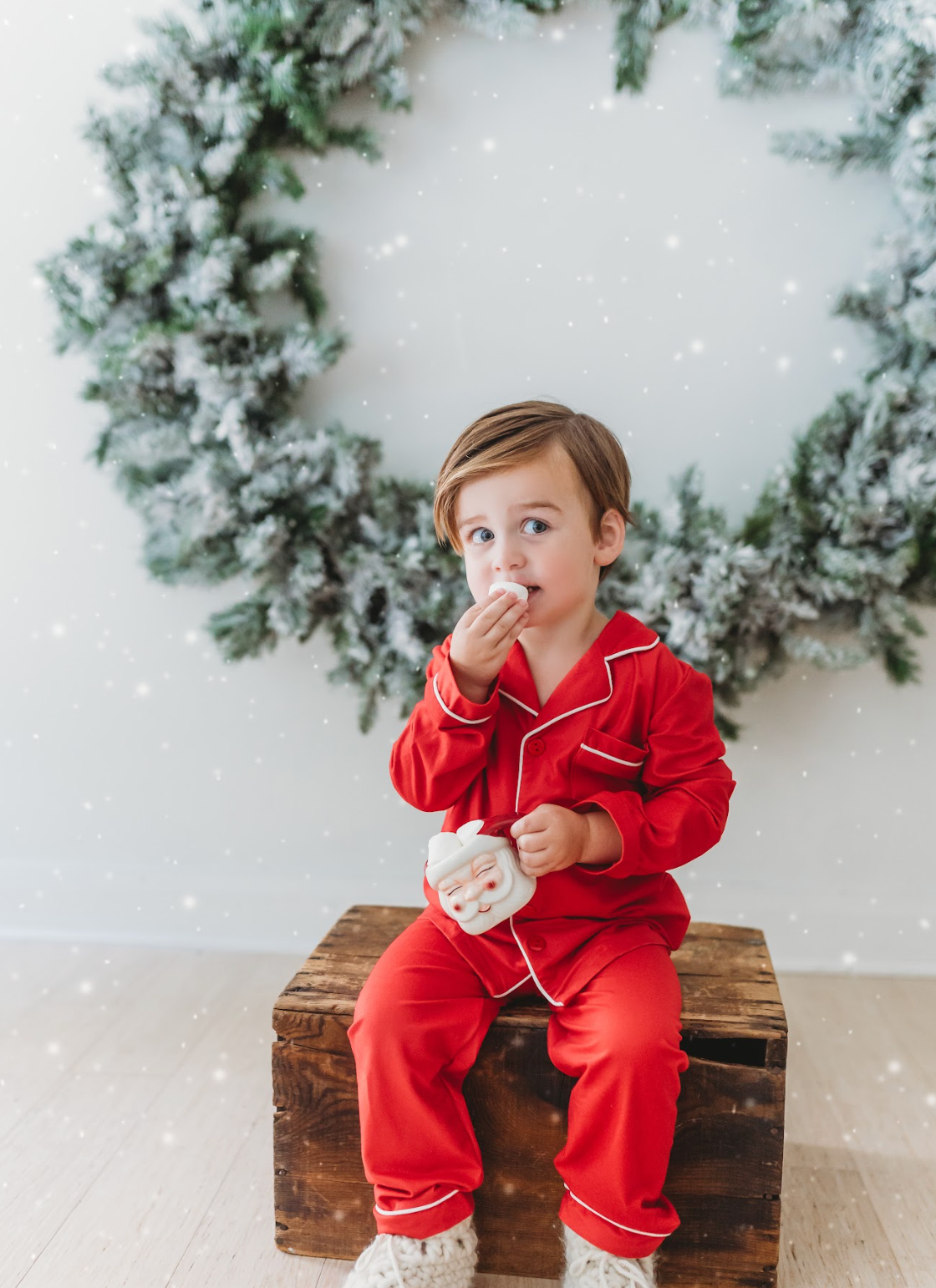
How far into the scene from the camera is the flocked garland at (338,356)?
1495 millimetres

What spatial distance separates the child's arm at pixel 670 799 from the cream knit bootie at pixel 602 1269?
0.34 metres

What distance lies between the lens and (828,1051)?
5.00 ft

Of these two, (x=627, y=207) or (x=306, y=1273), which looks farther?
(x=627, y=207)

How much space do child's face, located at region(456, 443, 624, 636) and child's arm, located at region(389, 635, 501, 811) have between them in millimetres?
93

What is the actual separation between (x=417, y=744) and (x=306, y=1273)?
560 millimetres

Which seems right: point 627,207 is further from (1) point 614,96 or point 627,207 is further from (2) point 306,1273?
(2) point 306,1273

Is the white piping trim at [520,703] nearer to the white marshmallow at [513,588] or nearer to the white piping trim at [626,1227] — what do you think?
the white marshmallow at [513,588]

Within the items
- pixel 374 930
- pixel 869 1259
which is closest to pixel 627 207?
pixel 374 930

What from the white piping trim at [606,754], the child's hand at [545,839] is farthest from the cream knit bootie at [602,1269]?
the white piping trim at [606,754]

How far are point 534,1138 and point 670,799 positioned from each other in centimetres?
37

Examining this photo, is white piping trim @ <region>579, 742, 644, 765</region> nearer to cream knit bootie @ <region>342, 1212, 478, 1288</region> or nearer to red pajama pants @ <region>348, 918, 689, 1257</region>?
red pajama pants @ <region>348, 918, 689, 1257</region>

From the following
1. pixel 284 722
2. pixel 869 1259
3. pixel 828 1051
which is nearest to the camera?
pixel 869 1259

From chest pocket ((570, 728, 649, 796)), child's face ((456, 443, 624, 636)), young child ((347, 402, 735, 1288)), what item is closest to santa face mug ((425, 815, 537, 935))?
young child ((347, 402, 735, 1288))

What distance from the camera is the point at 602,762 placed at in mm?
1089
